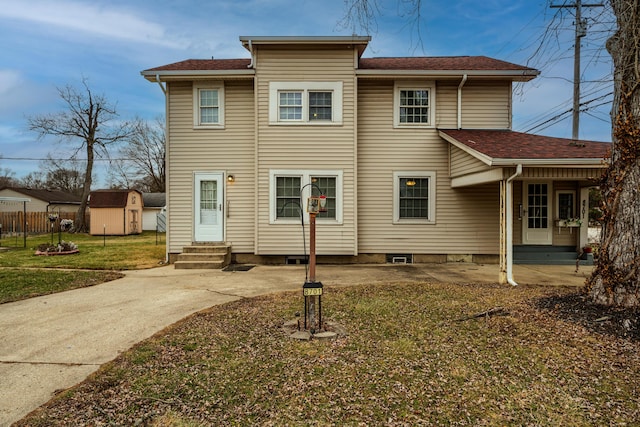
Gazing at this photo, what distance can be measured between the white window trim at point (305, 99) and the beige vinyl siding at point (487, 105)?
378 centimetres

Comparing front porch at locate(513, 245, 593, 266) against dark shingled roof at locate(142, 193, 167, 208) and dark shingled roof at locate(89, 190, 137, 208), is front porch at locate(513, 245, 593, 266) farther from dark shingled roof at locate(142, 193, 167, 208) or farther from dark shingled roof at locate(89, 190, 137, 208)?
dark shingled roof at locate(142, 193, 167, 208)

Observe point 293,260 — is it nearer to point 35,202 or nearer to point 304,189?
point 304,189

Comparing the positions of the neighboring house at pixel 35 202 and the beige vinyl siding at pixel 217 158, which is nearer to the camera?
the beige vinyl siding at pixel 217 158

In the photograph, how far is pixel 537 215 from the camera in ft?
32.6

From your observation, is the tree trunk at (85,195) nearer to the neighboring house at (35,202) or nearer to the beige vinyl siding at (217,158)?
the neighboring house at (35,202)

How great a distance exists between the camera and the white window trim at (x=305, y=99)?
9.53 metres

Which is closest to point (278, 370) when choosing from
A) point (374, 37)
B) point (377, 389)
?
point (377, 389)

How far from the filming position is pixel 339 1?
164 inches

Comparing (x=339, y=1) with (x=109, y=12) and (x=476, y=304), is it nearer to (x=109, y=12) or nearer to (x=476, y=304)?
(x=476, y=304)

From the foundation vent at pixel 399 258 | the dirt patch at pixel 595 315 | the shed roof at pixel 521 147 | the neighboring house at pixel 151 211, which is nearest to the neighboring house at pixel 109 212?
the neighboring house at pixel 151 211

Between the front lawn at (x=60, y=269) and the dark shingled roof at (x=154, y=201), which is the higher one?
the dark shingled roof at (x=154, y=201)

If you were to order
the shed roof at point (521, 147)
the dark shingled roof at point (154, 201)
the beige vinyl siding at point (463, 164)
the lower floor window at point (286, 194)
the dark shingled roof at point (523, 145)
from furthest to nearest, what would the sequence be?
the dark shingled roof at point (154, 201)
the lower floor window at point (286, 194)
the beige vinyl siding at point (463, 164)
the dark shingled roof at point (523, 145)
the shed roof at point (521, 147)

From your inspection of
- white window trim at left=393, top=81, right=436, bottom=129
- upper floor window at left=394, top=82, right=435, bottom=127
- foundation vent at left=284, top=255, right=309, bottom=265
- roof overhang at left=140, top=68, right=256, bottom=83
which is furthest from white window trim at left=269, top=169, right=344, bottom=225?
roof overhang at left=140, top=68, right=256, bottom=83

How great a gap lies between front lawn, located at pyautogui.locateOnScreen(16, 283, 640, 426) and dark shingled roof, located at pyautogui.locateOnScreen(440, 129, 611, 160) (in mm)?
3725
